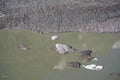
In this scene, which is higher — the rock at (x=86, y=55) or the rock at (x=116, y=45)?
the rock at (x=116, y=45)

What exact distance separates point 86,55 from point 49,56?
493 millimetres

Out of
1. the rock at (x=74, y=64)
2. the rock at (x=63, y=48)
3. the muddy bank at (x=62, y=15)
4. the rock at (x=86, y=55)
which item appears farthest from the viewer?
the muddy bank at (x=62, y=15)

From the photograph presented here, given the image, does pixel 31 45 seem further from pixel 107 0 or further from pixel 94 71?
pixel 107 0

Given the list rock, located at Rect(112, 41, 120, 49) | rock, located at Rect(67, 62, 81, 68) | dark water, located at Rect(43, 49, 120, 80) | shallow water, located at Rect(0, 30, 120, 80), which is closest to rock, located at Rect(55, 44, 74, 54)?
shallow water, located at Rect(0, 30, 120, 80)

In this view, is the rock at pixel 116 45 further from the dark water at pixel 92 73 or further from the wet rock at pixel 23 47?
the wet rock at pixel 23 47

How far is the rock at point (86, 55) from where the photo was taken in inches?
170

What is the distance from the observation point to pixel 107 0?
17.9ft

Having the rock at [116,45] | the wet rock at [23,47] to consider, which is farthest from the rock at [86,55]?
the wet rock at [23,47]

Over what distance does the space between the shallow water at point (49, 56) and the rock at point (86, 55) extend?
0.06 meters

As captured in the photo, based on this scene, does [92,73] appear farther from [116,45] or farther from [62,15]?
[62,15]

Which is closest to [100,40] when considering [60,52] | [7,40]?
[60,52]

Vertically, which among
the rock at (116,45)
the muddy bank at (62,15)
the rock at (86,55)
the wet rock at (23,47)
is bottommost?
the rock at (86,55)

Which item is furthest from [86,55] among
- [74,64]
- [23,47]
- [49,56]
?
[23,47]

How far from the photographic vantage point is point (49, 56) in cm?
441
